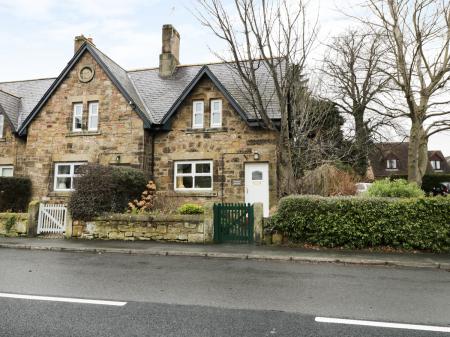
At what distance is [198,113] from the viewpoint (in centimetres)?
1694

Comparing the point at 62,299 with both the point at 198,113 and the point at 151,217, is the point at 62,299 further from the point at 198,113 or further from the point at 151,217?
the point at 198,113

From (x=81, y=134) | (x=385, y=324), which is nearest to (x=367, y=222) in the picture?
(x=385, y=324)

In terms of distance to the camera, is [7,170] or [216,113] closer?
[216,113]

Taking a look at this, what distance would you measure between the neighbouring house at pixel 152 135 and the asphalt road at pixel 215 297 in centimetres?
770

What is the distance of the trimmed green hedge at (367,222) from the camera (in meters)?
9.70

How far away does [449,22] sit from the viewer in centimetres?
1614

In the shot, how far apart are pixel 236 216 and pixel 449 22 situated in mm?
13893

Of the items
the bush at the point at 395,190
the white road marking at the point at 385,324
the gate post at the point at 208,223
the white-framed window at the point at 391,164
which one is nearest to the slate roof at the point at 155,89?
the bush at the point at 395,190

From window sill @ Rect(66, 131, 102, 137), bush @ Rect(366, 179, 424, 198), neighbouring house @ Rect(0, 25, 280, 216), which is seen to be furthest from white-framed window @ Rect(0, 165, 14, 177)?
bush @ Rect(366, 179, 424, 198)

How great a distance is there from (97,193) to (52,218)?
220 cm

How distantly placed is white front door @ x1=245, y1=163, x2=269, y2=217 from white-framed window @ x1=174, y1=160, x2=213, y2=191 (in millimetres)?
1748

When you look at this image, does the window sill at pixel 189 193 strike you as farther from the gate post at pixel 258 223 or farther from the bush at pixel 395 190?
the bush at pixel 395 190

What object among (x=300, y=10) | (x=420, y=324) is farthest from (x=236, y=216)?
(x=300, y=10)

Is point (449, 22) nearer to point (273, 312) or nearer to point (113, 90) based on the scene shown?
point (113, 90)
